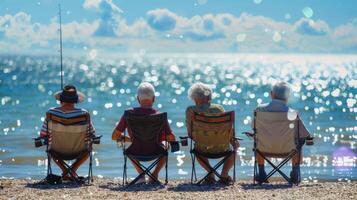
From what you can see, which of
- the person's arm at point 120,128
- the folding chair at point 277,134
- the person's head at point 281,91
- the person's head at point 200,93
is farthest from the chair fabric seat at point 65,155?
A: the person's head at point 281,91

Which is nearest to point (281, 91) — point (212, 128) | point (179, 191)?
Result: point (212, 128)

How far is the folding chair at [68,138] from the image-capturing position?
9062 millimetres

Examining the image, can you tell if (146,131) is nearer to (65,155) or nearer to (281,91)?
(65,155)

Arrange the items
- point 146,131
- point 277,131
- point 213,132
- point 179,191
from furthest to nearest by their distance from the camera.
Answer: point 277,131, point 213,132, point 146,131, point 179,191

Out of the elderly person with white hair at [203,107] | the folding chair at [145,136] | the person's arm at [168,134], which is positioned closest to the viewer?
the folding chair at [145,136]

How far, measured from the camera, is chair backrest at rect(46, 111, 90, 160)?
9062 millimetres

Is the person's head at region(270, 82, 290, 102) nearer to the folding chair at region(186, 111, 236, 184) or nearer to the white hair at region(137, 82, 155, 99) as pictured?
the folding chair at region(186, 111, 236, 184)

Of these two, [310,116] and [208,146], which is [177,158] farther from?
[310,116]

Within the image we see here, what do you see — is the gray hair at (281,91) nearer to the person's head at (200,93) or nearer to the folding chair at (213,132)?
the folding chair at (213,132)

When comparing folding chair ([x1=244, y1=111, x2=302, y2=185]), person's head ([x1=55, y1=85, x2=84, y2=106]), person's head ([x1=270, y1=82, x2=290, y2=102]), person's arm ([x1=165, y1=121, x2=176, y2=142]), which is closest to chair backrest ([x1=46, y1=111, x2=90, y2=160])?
person's head ([x1=55, y1=85, x2=84, y2=106])

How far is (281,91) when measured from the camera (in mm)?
9219

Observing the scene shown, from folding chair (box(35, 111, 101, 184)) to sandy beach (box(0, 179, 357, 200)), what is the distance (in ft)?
1.34

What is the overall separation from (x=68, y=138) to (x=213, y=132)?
1.83 metres

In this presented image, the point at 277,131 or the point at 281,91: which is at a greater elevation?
the point at 281,91
